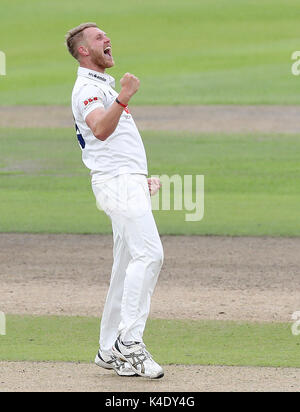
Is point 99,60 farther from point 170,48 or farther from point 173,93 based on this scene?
point 170,48

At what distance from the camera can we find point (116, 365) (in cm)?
738

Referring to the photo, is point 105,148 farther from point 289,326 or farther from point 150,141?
point 150,141

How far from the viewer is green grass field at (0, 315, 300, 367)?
309 inches

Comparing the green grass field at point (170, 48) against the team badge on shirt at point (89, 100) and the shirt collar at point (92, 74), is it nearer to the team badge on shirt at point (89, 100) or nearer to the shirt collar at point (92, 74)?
the shirt collar at point (92, 74)

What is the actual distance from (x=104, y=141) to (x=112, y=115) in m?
0.44

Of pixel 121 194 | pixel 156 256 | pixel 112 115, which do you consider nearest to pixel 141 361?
pixel 156 256

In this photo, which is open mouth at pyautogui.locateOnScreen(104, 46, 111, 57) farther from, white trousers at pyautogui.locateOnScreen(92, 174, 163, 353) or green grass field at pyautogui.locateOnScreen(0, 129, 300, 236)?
green grass field at pyautogui.locateOnScreen(0, 129, 300, 236)

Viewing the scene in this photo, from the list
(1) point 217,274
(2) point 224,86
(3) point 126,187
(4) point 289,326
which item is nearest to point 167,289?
(1) point 217,274

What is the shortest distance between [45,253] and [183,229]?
2.39m

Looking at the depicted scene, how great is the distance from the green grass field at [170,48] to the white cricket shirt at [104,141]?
2024 cm

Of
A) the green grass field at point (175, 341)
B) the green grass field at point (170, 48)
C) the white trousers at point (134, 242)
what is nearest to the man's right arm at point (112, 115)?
the white trousers at point (134, 242)

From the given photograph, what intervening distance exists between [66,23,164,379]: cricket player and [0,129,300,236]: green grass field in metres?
6.75

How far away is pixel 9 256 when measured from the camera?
493 inches

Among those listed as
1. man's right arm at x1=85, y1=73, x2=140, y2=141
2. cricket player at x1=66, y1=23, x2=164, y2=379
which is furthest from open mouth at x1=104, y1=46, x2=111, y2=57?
man's right arm at x1=85, y1=73, x2=140, y2=141
